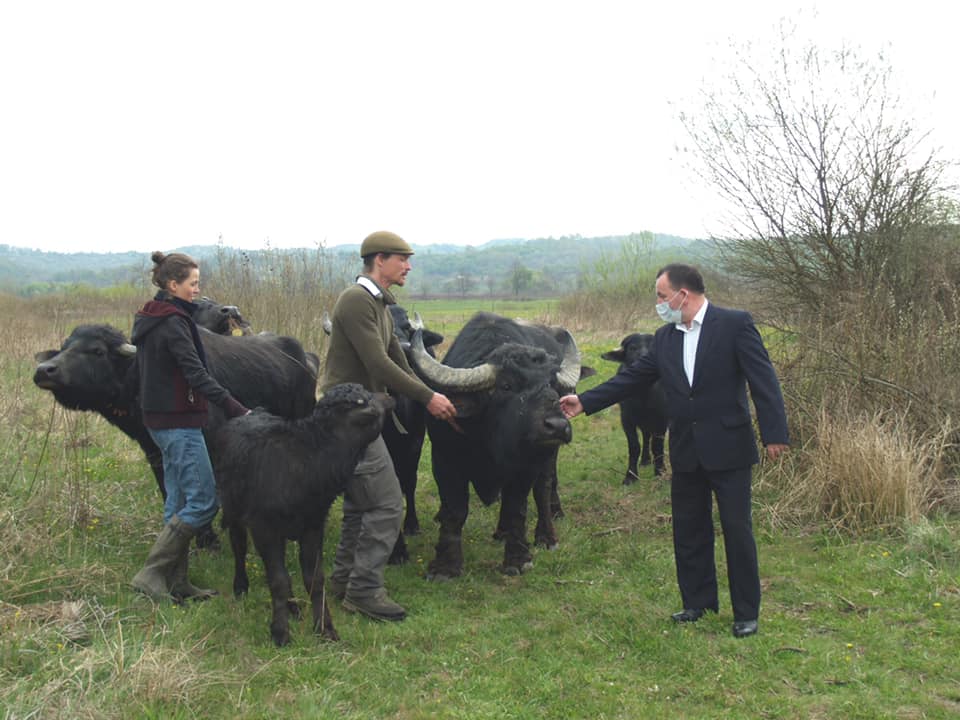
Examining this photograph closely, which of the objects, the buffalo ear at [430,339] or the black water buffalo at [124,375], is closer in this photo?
the black water buffalo at [124,375]

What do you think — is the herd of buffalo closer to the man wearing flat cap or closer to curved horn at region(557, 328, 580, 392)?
curved horn at region(557, 328, 580, 392)

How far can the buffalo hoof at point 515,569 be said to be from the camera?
6.47 meters

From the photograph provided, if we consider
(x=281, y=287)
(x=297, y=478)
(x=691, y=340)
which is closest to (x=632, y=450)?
(x=691, y=340)

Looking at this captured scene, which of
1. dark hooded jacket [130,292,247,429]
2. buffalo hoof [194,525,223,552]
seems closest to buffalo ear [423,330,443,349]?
buffalo hoof [194,525,223,552]

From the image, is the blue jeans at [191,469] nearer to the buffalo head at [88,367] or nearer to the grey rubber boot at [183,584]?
the grey rubber boot at [183,584]

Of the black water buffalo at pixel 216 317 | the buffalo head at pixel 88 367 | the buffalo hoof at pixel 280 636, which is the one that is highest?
the black water buffalo at pixel 216 317

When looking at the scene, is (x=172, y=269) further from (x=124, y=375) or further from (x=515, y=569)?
(x=515, y=569)

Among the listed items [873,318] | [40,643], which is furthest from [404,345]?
[873,318]

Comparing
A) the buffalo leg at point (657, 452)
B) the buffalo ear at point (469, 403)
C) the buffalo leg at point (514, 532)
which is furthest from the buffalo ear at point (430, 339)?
the buffalo leg at point (657, 452)

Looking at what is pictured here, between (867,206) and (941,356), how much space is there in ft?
8.02

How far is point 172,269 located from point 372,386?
1612mm

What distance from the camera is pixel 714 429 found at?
4.88 metres

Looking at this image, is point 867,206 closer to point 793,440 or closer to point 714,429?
point 793,440

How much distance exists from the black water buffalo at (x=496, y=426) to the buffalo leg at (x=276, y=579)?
173cm
